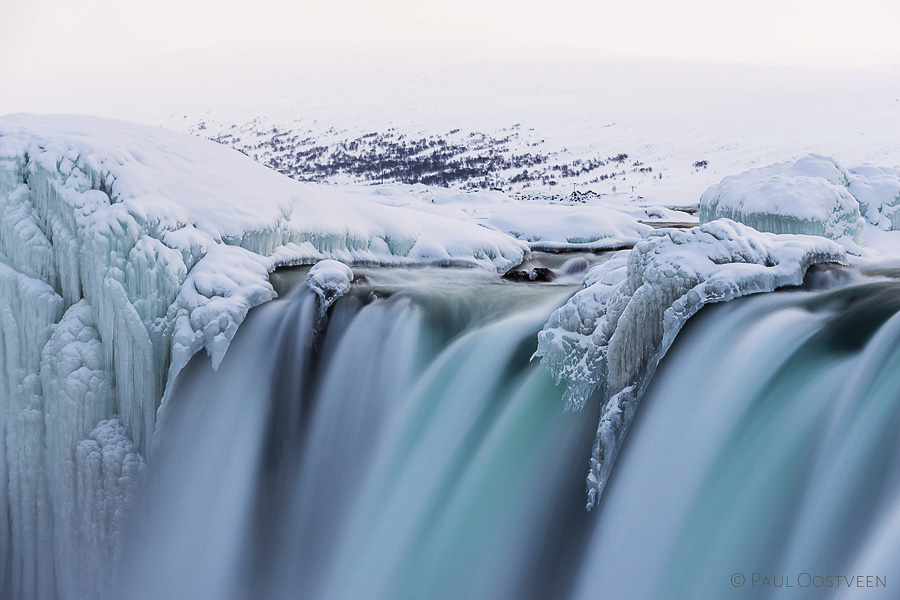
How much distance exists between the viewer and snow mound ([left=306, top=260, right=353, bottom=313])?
568cm

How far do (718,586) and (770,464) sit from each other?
646mm

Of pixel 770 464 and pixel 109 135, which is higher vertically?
pixel 109 135

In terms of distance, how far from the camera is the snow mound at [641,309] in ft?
13.7

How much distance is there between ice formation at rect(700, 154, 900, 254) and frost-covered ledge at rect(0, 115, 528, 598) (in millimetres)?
4393

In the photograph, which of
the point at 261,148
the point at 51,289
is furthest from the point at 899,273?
the point at 261,148

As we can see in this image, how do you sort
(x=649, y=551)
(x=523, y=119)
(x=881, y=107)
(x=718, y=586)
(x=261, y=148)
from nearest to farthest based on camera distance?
(x=718, y=586)
(x=649, y=551)
(x=881, y=107)
(x=523, y=119)
(x=261, y=148)

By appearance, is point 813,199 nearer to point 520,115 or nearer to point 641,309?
point 641,309

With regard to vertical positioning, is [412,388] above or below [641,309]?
below

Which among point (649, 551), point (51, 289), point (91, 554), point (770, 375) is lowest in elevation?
point (91, 554)

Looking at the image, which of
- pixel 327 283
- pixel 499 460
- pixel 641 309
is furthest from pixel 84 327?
pixel 641 309

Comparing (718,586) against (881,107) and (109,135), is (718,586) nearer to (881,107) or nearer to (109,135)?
(109,135)

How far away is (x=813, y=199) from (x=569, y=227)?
3161 millimetres

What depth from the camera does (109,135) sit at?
20.2 feet

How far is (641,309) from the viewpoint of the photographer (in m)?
4.19
